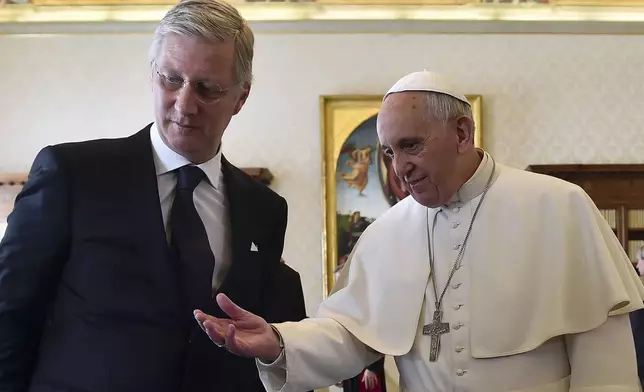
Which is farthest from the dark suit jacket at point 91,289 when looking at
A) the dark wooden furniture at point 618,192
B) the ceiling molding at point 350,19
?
the dark wooden furniture at point 618,192

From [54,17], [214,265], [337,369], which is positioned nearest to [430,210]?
[337,369]

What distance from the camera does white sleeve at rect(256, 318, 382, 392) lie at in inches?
72.2

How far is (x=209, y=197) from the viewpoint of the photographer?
192cm

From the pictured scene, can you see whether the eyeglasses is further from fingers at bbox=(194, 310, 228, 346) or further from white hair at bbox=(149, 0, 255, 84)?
fingers at bbox=(194, 310, 228, 346)

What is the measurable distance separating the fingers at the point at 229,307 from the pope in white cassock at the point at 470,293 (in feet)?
0.24

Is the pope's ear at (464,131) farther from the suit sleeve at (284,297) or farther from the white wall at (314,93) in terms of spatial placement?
the white wall at (314,93)

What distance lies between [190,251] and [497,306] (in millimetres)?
→ 874

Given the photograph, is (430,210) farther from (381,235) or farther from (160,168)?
(160,168)

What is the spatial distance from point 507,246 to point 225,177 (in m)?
0.86

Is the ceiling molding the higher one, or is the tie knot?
the ceiling molding

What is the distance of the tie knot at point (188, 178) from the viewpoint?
178 centimetres

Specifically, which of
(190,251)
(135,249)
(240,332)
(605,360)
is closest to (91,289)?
(135,249)

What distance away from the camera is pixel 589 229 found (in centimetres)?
194

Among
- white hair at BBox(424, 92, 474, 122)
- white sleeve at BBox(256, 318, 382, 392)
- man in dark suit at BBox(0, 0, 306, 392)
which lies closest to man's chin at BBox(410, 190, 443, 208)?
white hair at BBox(424, 92, 474, 122)
